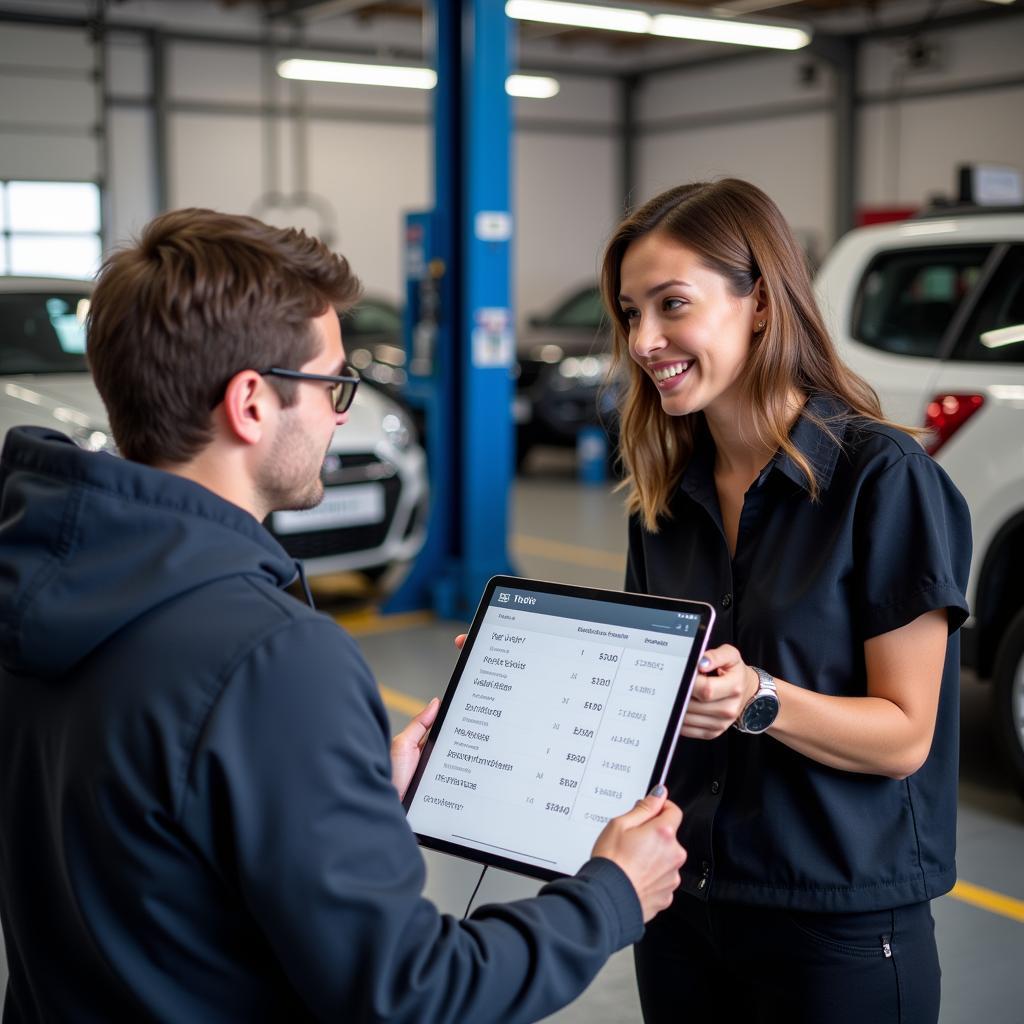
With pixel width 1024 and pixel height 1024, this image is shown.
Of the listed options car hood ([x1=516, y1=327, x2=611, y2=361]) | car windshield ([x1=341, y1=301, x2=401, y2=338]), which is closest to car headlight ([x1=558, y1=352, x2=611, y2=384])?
car hood ([x1=516, y1=327, x2=611, y2=361])

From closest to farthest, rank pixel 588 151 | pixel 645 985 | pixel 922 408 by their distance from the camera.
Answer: pixel 645 985
pixel 922 408
pixel 588 151

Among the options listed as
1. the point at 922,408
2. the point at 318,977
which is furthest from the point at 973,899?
the point at 318,977

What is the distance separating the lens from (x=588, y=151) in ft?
60.3

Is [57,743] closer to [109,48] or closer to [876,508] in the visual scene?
[876,508]

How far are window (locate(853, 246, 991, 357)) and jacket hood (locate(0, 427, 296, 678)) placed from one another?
3.68m

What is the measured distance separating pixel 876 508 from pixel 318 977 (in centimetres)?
96

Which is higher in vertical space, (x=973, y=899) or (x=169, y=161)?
(x=169, y=161)

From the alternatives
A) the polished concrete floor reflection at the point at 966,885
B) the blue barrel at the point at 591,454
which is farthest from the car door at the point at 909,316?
the blue barrel at the point at 591,454

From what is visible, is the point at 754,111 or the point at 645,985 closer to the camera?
the point at 645,985

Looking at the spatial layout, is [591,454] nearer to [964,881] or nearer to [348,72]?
[348,72]

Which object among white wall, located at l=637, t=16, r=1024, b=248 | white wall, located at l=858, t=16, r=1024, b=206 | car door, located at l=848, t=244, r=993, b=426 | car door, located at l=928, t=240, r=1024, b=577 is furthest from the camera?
white wall, located at l=637, t=16, r=1024, b=248

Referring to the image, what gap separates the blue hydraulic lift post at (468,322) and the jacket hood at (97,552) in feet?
18.1

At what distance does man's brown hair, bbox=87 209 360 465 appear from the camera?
124 centimetres

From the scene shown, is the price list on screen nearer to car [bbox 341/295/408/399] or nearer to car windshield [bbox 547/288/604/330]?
car [bbox 341/295/408/399]
